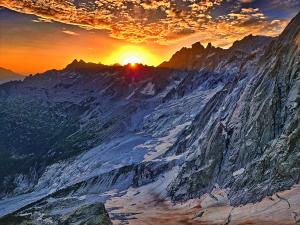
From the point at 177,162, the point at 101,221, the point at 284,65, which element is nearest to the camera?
the point at 101,221

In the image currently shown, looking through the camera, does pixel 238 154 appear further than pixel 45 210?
No

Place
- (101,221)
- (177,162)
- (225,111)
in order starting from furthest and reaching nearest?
(177,162) → (225,111) → (101,221)

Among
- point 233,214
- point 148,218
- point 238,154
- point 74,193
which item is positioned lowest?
point 74,193

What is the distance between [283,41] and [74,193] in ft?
381

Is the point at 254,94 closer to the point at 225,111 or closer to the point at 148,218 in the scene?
the point at 225,111

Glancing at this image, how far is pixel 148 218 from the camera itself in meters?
101

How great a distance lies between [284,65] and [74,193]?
118 metres

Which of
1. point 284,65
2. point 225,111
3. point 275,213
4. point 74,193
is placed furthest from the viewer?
point 74,193

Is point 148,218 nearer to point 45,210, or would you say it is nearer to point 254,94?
point 254,94

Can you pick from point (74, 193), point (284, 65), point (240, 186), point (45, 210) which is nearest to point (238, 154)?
point (240, 186)

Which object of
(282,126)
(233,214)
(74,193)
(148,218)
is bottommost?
(74,193)

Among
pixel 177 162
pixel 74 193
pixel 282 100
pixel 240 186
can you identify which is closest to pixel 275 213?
pixel 240 186

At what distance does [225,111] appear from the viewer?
133875mm

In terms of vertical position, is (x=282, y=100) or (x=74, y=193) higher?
(x=282, y=100)
